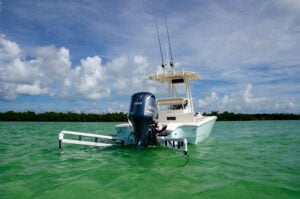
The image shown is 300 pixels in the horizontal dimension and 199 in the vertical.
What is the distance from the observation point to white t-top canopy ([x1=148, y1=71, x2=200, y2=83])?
11.5 metres

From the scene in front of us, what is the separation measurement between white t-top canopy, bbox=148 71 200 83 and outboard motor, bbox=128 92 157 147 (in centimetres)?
357

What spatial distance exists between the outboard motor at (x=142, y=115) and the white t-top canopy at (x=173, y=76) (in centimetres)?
357

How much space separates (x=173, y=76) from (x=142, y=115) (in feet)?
14.5

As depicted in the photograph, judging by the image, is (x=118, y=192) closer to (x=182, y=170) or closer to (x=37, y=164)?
(x=182, y=170)

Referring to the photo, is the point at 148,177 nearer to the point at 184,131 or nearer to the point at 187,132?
the point at 184,131

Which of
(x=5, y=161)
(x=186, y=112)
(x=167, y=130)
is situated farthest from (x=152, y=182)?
(x=186, y=112)

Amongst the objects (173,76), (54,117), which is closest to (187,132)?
(173,76)

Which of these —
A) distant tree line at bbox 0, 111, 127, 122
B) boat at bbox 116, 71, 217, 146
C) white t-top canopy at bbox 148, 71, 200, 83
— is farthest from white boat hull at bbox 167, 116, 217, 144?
distant tree line at bbox 0, 111, 127, 122

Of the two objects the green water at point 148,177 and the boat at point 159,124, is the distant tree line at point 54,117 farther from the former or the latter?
the green water at point 148,177

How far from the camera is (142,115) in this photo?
778 cm

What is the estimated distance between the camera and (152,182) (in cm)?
477

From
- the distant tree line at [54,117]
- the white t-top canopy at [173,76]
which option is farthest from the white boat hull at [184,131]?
the distant tree line at [54,117]

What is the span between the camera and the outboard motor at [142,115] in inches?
308

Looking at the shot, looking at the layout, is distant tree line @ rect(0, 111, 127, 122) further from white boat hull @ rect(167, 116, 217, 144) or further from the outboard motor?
the outboard motor
